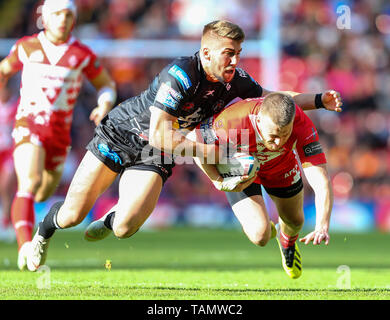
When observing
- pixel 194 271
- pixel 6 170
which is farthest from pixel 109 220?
pixel 6 170

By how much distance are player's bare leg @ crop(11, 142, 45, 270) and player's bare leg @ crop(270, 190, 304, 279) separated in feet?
8.39

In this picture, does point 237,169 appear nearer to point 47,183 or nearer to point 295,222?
point 295,222

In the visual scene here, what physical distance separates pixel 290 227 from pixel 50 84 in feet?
10.2

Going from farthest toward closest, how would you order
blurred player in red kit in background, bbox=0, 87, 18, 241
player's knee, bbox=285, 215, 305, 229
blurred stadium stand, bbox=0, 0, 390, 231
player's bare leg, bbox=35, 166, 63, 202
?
blurred stadium stand, bbox=0, 0, 390, 231, blurred player in red kit in background, bbox=0, 87, 18, 241, player's bare leg, bbox=35, 166, 63, 202, player's knee, bbox=285, 215, 305, 229

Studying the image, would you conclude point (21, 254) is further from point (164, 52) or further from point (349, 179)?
point (349, 179)

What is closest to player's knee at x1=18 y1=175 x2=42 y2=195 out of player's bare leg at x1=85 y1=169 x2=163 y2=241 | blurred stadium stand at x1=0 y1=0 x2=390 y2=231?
player's bare leg at x1=85 y1=169 x2=163 y2=241

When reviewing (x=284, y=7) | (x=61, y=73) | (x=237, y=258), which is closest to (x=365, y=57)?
(x=284, y=7)

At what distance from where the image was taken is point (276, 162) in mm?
6988

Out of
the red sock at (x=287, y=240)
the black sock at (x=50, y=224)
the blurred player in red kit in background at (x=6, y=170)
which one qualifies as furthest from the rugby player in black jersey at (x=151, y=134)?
the blurred player in red kit in background at (x=6, y=170)

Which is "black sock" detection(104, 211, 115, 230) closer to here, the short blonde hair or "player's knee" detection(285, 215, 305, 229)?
"player's knee" detection(285, 215, 305, 229)

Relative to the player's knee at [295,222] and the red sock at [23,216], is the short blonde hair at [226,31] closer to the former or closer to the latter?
the player's knee at [295,222]

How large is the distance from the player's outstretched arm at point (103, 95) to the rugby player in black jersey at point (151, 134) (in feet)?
3.26

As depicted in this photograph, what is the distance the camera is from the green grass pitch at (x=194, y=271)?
6520mm

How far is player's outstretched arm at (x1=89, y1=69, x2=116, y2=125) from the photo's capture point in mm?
8344
